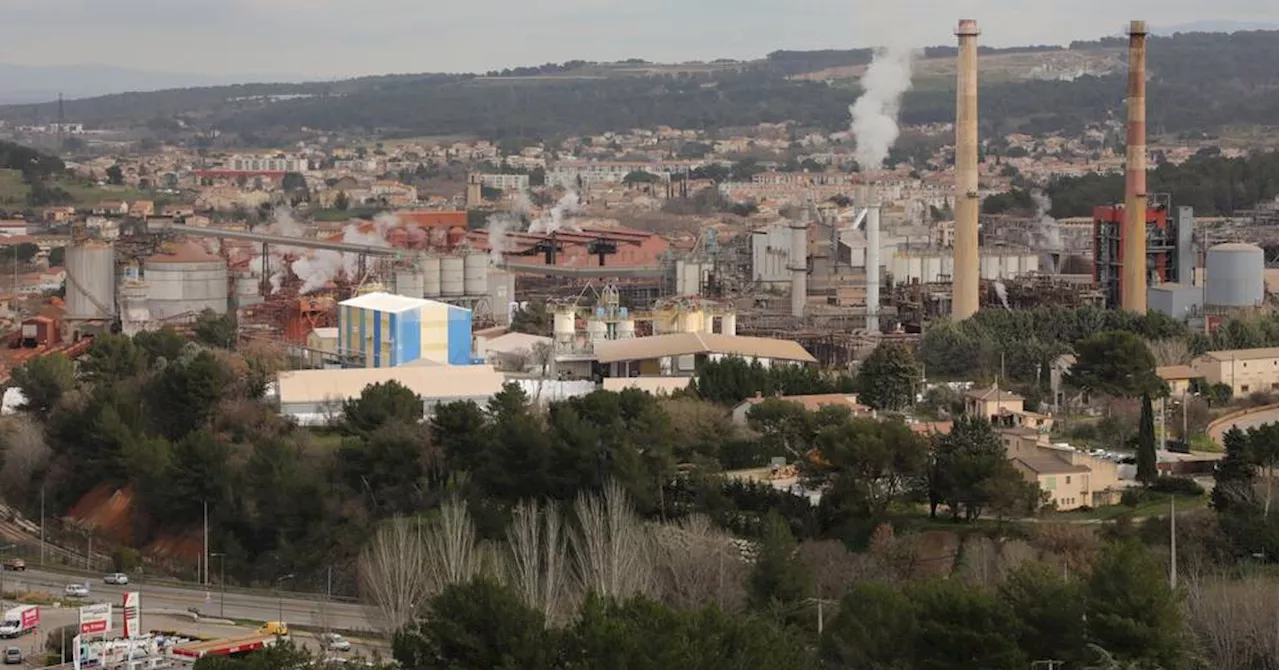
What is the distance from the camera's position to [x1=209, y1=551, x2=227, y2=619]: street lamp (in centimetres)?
2202

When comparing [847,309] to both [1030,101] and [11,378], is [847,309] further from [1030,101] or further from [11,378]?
[1030,101]

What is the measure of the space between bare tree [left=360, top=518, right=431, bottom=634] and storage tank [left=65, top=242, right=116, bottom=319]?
55.1 feet

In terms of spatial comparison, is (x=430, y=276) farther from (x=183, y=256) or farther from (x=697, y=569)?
(x=697, y=569)

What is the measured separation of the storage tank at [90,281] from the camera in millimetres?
38000

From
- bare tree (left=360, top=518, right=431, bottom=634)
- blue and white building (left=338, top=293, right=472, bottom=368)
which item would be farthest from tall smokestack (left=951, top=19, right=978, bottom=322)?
bare tree (left=360, top=518, right=431, bottom=634)

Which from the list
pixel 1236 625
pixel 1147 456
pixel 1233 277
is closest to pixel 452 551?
pixel 1236 625

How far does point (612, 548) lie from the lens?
2056 cm

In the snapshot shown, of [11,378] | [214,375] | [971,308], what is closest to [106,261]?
[11,378]

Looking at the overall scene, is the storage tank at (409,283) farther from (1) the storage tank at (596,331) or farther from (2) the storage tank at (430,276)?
(1) the storage tank at (596,331)

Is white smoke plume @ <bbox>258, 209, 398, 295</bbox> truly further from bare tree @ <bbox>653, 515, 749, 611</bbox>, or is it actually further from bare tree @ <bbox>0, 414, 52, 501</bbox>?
bare tree @ <bbox>653, 515, 749, 611</bbox>

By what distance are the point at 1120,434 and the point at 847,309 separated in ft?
38.5

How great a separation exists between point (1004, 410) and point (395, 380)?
6731 mm

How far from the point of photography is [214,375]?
2892 cm

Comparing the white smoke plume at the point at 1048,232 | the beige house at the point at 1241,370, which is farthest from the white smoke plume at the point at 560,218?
the beige house at the point at 1241,370
